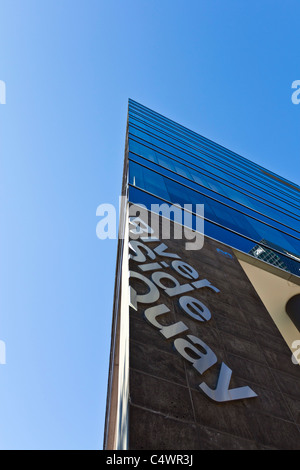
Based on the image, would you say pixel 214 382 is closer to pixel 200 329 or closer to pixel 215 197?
pixel 200 329

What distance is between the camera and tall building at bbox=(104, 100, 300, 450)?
12.0ft

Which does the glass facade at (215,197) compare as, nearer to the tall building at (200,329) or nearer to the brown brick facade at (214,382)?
the tall building at (200,329)

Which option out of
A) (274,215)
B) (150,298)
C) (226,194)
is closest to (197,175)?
(226,194)

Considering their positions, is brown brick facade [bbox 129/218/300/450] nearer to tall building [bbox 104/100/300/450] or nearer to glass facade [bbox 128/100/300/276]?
tall building [bbox 104/100/300/450]

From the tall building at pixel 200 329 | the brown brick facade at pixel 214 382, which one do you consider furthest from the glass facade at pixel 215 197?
the brown brick facade at pixel 214 382

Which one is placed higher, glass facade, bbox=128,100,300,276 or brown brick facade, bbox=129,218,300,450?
glass facade, bbox=128,100,300,276

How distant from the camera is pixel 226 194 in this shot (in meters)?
13.7

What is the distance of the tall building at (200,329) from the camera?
3654mm

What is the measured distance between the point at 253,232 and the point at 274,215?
4.31m

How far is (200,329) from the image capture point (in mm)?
5113

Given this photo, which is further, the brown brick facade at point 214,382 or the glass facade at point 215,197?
the glass facade at point 215,197

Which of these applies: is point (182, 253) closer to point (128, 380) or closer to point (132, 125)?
point (128, 380)

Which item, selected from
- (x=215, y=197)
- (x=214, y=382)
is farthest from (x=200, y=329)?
(x=215, y=197)

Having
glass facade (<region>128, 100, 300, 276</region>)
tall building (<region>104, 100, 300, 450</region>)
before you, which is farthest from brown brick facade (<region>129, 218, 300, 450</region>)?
glass facade (<region>128, 100, 300, 276</region>)
